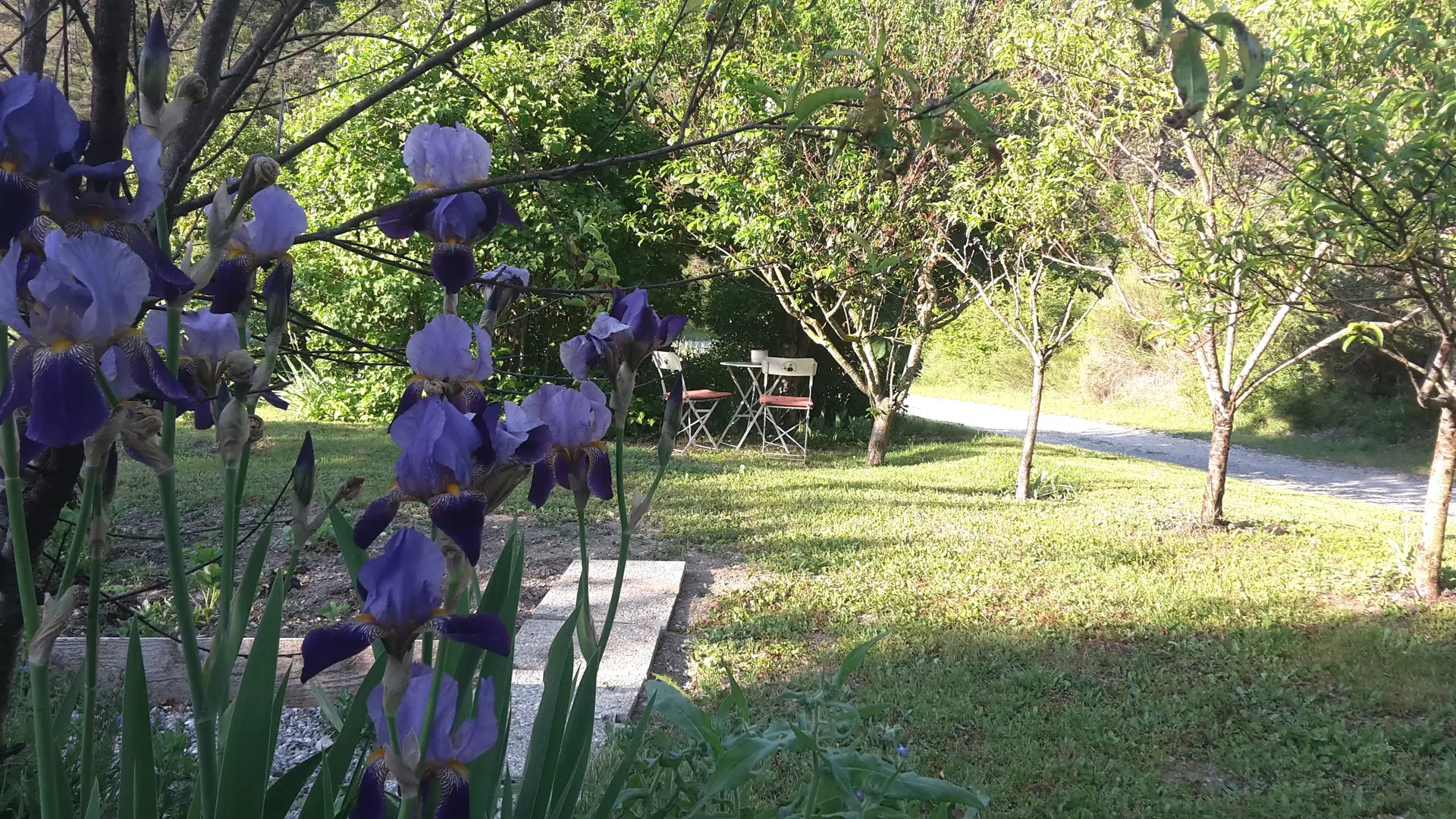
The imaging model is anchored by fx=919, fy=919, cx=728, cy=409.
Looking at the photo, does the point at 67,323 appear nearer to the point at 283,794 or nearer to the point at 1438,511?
the point at 283,794

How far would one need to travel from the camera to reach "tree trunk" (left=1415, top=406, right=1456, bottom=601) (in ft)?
14.7

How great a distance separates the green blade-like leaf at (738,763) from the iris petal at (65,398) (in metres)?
0.82

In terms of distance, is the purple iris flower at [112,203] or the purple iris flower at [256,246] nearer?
the purple iris flower at [112,203]

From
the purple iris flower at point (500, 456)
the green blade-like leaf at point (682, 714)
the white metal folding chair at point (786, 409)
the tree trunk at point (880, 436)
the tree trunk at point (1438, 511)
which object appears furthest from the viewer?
the white metal folding chair at point (786, 409)

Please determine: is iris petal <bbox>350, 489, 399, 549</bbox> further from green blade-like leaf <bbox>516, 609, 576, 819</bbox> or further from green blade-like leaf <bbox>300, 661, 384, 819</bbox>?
green blade-like leaf <bbox>516, 609, 576, 819</bbox>

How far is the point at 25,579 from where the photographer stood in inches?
27.8

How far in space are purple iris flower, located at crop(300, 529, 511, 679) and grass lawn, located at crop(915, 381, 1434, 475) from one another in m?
13.9

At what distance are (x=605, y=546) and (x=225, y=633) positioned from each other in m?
4.40

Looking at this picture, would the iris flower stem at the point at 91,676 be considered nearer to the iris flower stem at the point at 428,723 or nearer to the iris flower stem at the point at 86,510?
the iris flower stem at the point at 86,510

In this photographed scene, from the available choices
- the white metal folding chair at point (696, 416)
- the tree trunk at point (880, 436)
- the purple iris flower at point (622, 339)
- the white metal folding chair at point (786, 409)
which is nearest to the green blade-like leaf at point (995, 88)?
the purple iris flower at point (622, 339)

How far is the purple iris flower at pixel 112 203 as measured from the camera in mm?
664

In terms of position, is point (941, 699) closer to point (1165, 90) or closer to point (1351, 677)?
point (1351, 677)

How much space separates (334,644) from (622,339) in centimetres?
45

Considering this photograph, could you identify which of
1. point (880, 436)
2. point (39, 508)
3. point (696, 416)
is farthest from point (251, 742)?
point (696, 416)
